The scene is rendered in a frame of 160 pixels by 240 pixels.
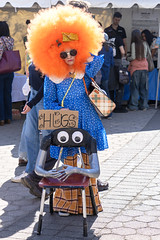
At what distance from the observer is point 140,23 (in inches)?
500

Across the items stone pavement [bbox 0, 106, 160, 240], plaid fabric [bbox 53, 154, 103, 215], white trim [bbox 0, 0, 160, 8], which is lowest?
stone pavement [bbox 0, 106, 160, 240]

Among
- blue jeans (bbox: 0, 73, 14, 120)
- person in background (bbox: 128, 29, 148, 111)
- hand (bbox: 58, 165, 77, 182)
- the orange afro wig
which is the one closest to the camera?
hand (bbox: 58, 165, 77, 182)

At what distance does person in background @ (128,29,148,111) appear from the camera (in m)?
11.5

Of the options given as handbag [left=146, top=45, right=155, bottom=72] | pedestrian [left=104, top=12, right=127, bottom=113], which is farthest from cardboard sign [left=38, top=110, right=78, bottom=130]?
handbag [left=146, top=45, right=155, bottom=72]

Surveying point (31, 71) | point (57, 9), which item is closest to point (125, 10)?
point (31, 71)

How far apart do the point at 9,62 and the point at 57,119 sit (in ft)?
17.6

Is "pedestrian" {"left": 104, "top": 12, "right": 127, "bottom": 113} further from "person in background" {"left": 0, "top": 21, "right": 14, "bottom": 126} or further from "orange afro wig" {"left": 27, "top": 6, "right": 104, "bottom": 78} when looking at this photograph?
"orange afro wig" {"left": 27, "top": 6, "right": 104, "bottom": 78}

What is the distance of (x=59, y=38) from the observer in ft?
14.1

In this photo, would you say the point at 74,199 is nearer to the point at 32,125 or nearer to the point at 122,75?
the point at 32,125

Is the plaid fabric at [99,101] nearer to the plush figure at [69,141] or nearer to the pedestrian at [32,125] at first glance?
the plush figure at [69,141]

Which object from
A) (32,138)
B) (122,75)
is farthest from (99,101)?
(122,75)

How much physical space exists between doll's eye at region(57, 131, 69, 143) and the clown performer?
0.33 metres

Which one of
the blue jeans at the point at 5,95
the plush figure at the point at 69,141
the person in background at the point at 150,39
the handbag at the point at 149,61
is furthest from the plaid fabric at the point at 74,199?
the person in background at the point at 150,39

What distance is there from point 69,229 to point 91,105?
1184 millimetres
